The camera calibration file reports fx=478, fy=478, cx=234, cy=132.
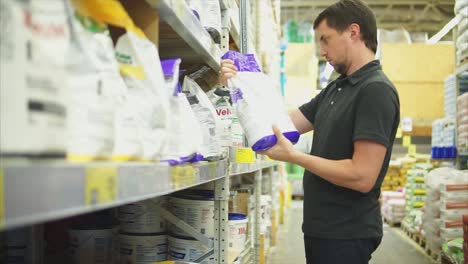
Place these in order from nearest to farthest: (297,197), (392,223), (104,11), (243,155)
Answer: (104,11) → (243,155) → (392,223) → (297,197)

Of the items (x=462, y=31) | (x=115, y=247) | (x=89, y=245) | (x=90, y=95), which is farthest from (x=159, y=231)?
(x=462, y=31)

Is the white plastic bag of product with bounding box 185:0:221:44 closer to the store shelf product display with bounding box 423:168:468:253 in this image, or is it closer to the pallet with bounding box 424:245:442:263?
the store shelf product display with bounding box 423:168:468:253

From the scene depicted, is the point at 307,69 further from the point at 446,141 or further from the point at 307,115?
the point at 307,115

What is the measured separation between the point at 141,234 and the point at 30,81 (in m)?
1.48

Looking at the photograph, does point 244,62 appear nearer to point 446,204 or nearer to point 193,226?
point 193,226

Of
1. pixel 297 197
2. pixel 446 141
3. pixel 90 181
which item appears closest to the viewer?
pixel 90 181

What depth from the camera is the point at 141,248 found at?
197 centimetres

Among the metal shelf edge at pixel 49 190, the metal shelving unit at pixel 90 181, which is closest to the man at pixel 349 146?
the metal shelving unit at pixel 90 181

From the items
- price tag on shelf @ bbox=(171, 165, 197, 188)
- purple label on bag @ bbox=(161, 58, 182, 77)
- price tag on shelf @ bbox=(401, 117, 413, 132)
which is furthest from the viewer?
price tag on shelf @ bbox=(401, 117, 413, 132)

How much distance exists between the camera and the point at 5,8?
0.59 metres

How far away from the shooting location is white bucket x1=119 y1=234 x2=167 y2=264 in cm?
196

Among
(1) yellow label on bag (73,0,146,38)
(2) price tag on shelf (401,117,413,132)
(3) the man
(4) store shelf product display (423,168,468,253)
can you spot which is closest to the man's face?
(3) the man

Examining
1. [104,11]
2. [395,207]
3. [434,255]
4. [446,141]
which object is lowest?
[434,255]

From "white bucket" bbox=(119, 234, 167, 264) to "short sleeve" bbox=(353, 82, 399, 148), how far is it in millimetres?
927
